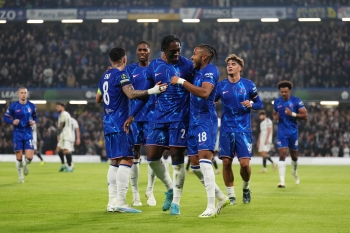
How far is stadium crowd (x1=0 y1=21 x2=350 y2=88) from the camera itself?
4488 centimetres

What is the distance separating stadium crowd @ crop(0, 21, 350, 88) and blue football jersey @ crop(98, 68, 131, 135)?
3357 cm

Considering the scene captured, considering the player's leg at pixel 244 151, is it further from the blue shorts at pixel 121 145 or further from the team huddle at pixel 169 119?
the blue shorts at pixel 121 145

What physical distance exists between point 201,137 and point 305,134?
3173cm

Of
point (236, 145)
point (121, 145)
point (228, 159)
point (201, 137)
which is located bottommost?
point (228, 159)

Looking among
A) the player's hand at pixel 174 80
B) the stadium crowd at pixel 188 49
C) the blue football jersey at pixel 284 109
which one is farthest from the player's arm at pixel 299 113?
the stadium crowd at pixel 188 49

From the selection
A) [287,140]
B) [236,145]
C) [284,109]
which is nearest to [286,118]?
[284,109]

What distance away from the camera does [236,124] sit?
13.3 m

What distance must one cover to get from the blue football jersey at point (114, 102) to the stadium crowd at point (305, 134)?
28.5 metres

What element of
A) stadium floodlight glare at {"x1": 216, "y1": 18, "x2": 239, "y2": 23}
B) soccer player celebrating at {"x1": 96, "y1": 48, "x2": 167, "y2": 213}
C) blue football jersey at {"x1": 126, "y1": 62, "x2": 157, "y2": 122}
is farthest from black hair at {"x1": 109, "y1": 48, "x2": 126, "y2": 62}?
stadium floodlight glare at {"x1": 216, "y1": 18, "x2": 239, "y2": 23}

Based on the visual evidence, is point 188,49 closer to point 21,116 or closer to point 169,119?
point 21,116

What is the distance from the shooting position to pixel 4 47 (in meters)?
48.2

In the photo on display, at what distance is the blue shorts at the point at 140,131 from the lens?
13102 millimetres

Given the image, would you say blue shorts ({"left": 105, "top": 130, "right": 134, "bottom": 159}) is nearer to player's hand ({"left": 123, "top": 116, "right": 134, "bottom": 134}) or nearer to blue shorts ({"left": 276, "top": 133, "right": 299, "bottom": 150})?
player's hand ({"left": 123, "top": 116, "right": 134, "bottom": 134})

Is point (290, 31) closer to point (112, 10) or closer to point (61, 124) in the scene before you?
point (112, 10)
